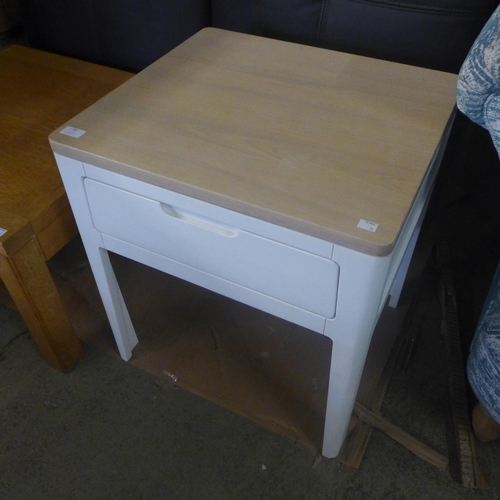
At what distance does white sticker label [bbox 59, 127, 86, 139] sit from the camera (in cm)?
64

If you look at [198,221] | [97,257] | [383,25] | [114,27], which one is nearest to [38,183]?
[97,257]

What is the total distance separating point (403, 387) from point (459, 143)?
20.2 inches

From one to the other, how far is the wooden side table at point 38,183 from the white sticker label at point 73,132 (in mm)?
195

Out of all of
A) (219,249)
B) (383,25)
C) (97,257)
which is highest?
(383,25)

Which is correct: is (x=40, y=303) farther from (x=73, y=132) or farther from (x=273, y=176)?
(x=273, y=176)

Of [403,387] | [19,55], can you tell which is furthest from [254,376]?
[19,55]

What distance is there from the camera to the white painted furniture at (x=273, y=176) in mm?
547

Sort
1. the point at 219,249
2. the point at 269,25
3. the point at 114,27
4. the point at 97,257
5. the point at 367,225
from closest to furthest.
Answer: the point at 367,225 < the point at 219,249 < the point at 97,257 < the point at 269,25 < the point at 114,27

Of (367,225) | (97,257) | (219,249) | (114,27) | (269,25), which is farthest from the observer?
(114,27)

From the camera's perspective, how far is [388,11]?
0.85 meters

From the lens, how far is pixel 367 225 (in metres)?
0.52

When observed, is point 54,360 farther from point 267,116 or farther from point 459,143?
point 459,143

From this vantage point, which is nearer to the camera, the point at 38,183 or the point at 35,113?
the point at 38,183

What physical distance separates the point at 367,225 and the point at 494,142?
21 cm
